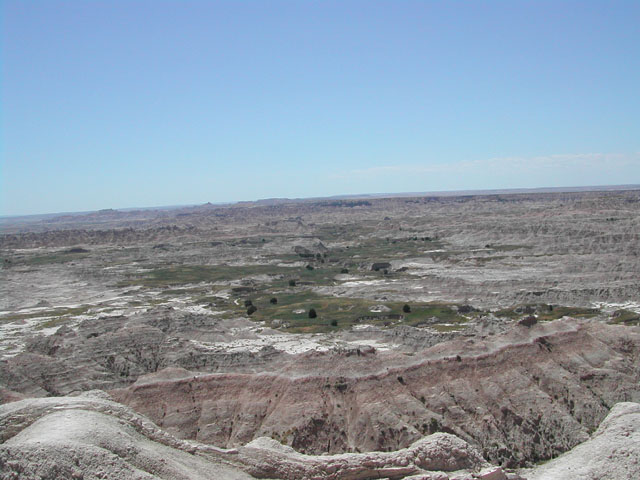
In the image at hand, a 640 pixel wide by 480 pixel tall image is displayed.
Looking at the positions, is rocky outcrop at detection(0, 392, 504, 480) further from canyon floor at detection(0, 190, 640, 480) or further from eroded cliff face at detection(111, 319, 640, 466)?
eroded cliff face at detection(111, 319, 640, 466)

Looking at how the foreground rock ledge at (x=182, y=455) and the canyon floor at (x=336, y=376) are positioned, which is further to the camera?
the canyon floor at (x=336, y=376)

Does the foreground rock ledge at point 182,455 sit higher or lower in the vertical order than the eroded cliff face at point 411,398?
higher

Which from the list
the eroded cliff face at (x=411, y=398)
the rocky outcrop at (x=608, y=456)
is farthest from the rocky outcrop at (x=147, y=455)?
the eroded cliff face at (x=411, y=398)

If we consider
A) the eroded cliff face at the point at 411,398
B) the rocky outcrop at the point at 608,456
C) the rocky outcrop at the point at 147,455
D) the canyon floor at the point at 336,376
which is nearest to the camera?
the rocky outcrop at the point at 147,455

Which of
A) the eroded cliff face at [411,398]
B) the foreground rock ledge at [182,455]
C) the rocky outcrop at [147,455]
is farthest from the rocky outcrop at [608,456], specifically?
the rocky outcrop at [147,455]

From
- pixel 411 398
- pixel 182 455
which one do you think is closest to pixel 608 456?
pixel 411 398

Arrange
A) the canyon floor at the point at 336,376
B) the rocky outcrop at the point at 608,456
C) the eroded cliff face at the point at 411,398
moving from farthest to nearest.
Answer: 1. the eroded cliff face at the point at 411,398
2. the rocky outcrop at the point at 608,456
3. the canyon floor at the point at 336,376

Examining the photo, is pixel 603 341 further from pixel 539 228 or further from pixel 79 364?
pixel 539 228

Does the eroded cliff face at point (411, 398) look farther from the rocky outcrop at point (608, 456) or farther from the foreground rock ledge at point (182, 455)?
the foreground rock ledge at point (182, 455)
